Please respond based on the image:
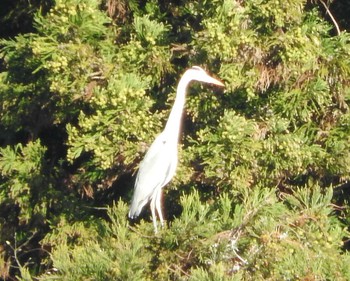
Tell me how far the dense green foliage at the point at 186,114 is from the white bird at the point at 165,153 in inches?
5.3

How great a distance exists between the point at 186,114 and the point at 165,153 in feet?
1.79

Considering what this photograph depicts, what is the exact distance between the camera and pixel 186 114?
5551mm

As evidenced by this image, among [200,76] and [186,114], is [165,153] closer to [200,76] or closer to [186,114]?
[200,76]

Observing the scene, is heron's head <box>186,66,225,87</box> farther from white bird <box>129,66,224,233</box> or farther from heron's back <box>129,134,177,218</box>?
heron's back <box>129,134,177,218</box>

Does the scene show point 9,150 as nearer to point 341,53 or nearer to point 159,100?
point 159,100

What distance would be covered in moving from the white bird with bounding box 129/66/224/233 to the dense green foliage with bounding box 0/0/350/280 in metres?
0.13

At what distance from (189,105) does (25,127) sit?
121 cm

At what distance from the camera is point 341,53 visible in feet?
18.0

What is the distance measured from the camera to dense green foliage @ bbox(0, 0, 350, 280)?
5.13 m

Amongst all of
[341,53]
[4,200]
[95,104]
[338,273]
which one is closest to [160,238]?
[338,273]

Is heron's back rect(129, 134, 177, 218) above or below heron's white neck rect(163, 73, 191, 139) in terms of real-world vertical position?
below

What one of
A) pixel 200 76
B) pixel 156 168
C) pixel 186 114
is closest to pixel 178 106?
pixel 200 76

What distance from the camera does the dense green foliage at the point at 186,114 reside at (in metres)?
5.13

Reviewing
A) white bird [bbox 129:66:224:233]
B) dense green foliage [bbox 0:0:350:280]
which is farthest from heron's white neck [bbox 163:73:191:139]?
dense green foliage [bbox 0:0:350:280]
